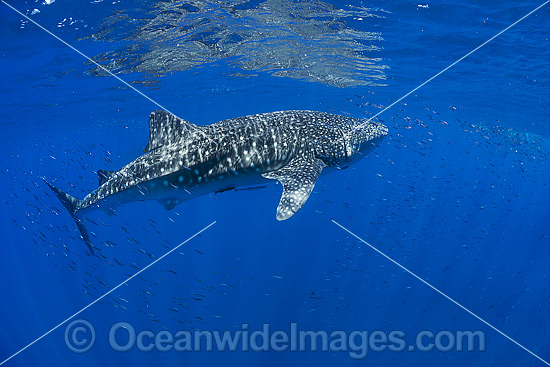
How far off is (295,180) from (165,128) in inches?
110

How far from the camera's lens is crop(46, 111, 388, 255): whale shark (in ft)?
20.2

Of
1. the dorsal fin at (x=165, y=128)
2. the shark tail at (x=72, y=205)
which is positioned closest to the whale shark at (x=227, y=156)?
the dorsal fin at (x=165, y=128)

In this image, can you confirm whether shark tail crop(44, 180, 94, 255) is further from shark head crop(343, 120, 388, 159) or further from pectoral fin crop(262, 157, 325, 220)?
shark head crop(343, 120, 388, 159)

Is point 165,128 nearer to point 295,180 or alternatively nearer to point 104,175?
point 104,175

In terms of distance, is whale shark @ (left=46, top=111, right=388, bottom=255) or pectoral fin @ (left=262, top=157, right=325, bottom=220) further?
whale shark @ (left=46, top=111, right=388, bottom=255)

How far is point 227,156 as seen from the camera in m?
6.16

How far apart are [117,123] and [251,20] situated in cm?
2693

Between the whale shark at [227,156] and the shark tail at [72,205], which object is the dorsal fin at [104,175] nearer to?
the whale shark at [227,156]

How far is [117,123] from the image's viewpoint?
3497cm

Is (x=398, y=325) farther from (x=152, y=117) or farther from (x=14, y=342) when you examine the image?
(x=14, y=342)

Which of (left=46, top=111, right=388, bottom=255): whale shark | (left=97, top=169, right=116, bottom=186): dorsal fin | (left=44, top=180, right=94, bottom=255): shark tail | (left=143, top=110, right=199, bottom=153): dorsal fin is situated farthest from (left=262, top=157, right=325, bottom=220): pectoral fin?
(left=44, top=180, right=94, bottom=255): shark tail

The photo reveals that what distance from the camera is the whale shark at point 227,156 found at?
6.15 m

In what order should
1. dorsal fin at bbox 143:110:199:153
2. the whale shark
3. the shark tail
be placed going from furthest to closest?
the shark tail → dorsal fin at bbox 143:110:199:153 → the whale shark

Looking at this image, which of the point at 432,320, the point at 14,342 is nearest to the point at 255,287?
the point at 432,320
